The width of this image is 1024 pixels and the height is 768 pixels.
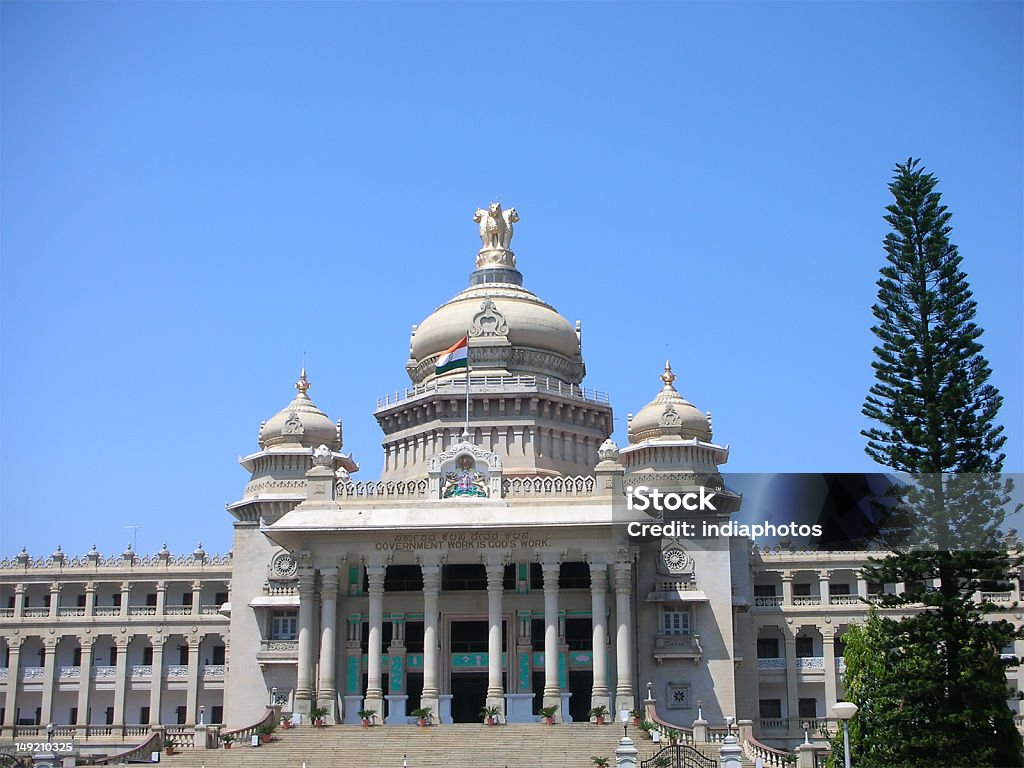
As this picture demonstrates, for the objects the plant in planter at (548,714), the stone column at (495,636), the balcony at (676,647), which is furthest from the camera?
the balcony at (676,647)

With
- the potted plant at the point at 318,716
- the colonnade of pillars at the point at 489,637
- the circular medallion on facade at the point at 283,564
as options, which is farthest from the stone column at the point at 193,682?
the potted plant at the point at 318,716

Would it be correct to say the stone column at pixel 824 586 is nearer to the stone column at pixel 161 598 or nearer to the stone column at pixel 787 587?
the stone column at pixel 787 587

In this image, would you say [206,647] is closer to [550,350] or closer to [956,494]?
[550,350]

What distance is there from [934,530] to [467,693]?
22517 mm

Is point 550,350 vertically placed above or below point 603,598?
above

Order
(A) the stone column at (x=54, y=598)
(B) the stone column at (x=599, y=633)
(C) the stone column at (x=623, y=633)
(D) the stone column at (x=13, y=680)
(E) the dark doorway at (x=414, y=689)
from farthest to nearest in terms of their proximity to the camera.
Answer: (A) the stone column at (x=54, y=598)
(D) the stone column at (x=13, y=680)
(E) the dark doorway at (x=414, y=689)
(C) the stone column at (x=623, y=633)
(B) the stone column at (x=599, y=633)

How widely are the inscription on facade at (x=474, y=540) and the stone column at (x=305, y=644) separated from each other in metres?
3.88

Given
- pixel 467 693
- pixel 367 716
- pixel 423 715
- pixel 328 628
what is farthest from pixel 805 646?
pixel 367 716

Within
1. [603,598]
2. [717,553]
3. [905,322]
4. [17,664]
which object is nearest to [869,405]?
[905,322]

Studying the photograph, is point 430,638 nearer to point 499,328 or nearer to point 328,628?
point 328,628

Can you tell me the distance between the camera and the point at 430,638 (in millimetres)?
52062

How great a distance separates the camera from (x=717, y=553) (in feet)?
193

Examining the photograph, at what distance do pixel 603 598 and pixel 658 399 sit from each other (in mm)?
14680

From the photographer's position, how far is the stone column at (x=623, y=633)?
51688 millimetres
